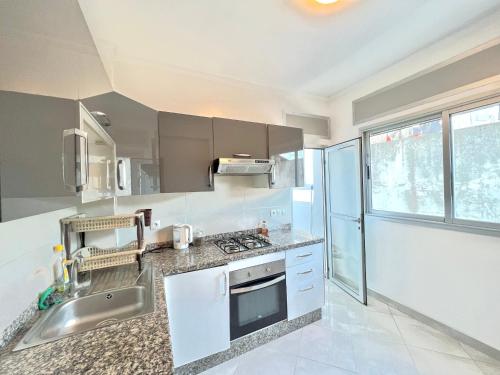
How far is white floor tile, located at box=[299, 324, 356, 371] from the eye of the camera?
1.71 m

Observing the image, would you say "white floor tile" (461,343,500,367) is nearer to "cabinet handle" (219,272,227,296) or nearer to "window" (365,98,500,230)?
"window" (365,98,500,230)

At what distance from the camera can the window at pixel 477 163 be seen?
1689 mm

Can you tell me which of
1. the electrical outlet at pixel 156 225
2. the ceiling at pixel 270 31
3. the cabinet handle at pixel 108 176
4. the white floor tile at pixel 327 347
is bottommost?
the white floor tile at pixel 327 347

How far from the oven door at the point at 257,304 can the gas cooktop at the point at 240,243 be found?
0.29 meters

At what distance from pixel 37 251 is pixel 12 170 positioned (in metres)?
0.93

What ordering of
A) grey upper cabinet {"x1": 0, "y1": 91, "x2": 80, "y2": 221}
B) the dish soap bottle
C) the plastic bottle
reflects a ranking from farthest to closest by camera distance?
the plastic bottle, the dish soap bottle, grey upper cabinet {"x1": 0, "y1": 91, "x2": 80, "y2": 221}

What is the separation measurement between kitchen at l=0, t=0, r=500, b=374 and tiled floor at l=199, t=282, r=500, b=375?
0.02 meters

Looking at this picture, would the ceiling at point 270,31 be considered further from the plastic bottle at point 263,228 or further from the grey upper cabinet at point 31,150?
→ the plastic bottle at point 263,228

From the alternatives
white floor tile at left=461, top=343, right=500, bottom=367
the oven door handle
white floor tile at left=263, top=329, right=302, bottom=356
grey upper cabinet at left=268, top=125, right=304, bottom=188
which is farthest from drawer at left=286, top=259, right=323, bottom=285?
white floor tile at left=461, top=343, right=500, bottom=367

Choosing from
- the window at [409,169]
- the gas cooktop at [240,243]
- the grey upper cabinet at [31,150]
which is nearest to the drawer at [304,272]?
the gas cooktop at [240,243]

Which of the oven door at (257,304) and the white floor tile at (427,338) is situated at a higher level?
the oven door at (257,304)

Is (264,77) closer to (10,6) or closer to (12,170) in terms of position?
(10,6)

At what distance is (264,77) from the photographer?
2.43 meters

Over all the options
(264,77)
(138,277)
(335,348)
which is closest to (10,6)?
(138,277)
